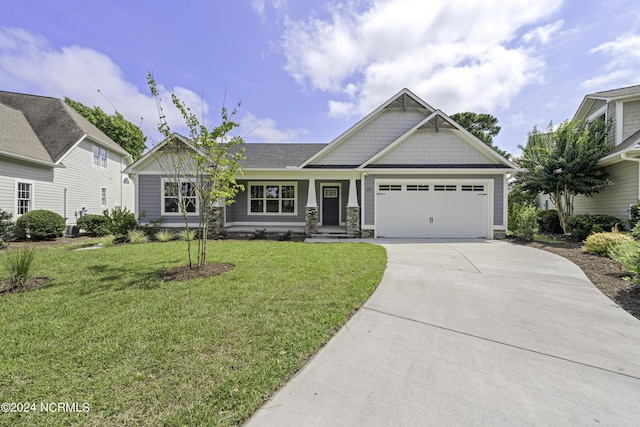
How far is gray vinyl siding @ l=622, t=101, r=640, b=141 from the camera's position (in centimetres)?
1117

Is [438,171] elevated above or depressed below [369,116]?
below

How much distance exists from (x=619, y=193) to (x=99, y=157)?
27.1 m

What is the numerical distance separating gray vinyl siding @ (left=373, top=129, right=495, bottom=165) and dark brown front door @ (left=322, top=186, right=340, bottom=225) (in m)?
3.17

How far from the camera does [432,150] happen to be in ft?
39.7

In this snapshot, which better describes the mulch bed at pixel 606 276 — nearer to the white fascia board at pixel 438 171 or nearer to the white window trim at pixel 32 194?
the white fascia board at pixel 438 171

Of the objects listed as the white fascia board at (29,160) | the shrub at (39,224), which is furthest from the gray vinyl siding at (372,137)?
the white fascia board at (29,160)

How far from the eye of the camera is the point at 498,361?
2789 mm

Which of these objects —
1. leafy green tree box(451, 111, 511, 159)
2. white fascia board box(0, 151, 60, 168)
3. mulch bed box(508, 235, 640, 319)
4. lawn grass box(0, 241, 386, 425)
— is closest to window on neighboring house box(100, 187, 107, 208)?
white fascia board box(0, 151, 60, 168)

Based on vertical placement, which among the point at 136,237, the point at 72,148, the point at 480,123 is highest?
the point at 480,123

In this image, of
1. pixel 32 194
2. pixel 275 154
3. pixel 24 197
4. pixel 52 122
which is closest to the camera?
pixel 24 197

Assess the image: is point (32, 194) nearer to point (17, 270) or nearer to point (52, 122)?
point (52, 122)

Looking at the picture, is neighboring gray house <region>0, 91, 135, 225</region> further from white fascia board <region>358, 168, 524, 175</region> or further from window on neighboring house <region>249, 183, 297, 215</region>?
white fascia board <region>358, 168, 524, 175</region>

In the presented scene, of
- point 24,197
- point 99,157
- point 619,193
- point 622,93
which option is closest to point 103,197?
point 99,157

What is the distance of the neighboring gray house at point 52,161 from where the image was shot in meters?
11.9
